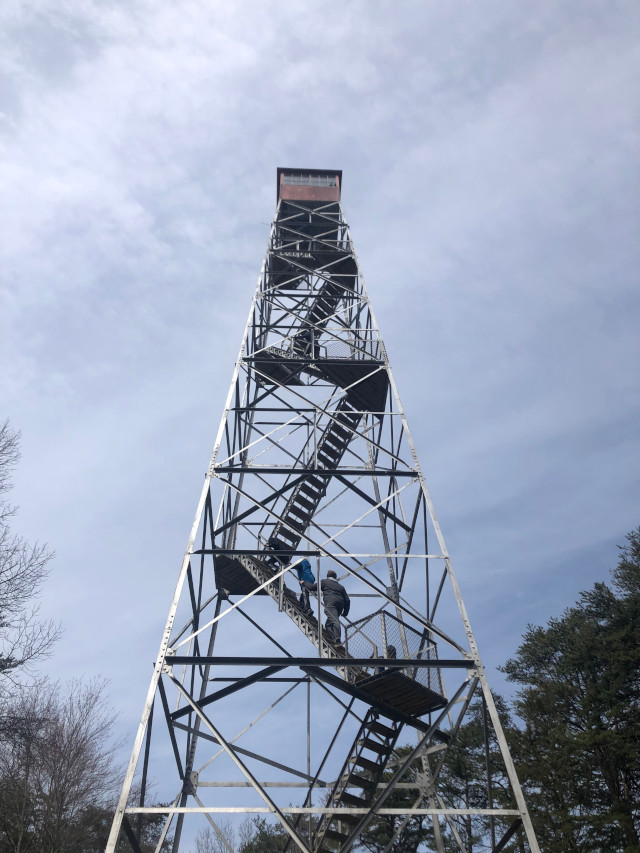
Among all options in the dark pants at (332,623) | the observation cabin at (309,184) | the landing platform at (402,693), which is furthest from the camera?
the observation cabin at (309,184)

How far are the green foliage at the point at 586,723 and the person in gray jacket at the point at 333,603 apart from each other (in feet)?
60.1

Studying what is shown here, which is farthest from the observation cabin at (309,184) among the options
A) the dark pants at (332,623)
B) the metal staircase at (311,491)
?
the dark pants at (332,623)

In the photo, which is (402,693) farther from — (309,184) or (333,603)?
(309,184)

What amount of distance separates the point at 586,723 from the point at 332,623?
22199 mm

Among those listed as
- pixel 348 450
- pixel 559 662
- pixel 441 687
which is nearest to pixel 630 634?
pixel 559 662

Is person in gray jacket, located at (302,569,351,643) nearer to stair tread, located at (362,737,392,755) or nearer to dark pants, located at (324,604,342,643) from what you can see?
dark pants, located at (324,604,342,643)

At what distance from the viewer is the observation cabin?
2311 centimetres

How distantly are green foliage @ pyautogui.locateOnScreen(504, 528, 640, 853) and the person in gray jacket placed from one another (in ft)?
60.1

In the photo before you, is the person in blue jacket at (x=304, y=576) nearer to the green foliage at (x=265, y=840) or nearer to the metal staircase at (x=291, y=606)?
the metal staircase at (x=291, y=606)

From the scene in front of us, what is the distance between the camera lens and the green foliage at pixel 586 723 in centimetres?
2605

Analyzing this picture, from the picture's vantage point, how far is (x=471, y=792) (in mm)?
31500

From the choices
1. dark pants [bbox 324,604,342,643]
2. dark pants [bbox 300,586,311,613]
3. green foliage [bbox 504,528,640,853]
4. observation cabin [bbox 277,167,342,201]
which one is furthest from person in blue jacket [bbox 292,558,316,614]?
green foliage [bbox 504,528,640,853]

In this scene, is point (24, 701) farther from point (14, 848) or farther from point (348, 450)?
point (348, 450)

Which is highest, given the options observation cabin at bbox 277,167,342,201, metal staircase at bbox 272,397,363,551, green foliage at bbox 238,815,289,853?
observation cabin at bbox 277,167,342,201
